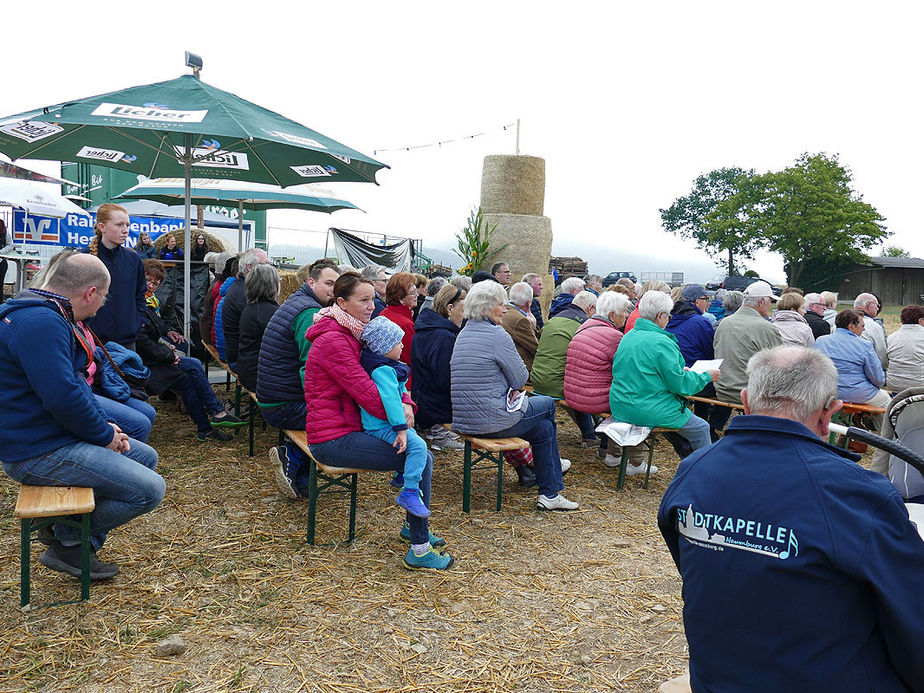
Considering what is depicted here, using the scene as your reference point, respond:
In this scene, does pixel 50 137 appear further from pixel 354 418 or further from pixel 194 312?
pixel 354 418

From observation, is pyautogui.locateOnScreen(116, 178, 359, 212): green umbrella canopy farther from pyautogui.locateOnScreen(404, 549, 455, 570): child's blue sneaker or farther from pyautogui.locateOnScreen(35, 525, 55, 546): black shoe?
pyautogui.locateOnScreen(404, 549, 455, 570): child's blue sneaker

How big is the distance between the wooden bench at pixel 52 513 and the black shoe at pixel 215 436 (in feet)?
9.81

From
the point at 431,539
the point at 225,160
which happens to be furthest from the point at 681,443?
the point at 225,160

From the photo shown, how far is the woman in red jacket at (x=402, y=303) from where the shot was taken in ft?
19.9

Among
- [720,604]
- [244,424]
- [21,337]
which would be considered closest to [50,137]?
[244,424]

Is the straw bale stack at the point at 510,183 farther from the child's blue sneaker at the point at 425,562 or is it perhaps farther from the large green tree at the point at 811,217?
the large green tree at the point at 811,217

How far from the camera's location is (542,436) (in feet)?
16.5

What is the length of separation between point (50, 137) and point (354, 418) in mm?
4346

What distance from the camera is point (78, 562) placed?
3.51m

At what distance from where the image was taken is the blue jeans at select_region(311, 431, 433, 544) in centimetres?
391

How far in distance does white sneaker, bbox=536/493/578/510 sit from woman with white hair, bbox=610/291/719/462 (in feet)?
2.94

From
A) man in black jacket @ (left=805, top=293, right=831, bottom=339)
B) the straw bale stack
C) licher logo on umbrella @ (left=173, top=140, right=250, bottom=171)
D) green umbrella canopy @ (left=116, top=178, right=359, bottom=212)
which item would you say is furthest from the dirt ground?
the straw bale stack

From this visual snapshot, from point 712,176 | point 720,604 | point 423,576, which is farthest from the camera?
point 712,176

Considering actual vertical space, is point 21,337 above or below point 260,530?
above
